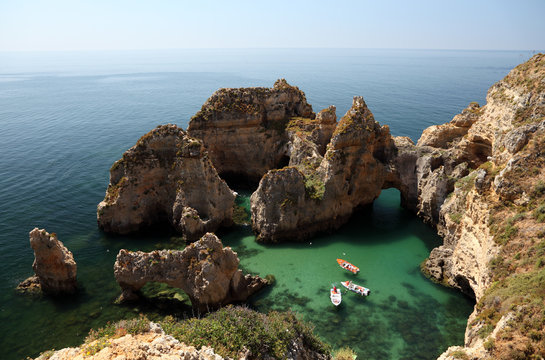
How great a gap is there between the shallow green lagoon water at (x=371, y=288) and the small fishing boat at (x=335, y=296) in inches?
17.7

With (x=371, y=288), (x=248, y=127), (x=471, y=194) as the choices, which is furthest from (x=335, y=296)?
(x=248, y=127)

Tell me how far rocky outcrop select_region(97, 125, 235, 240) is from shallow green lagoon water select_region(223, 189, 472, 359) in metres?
3.96

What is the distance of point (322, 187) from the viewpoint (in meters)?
34.2

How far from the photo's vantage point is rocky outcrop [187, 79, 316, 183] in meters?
43.0

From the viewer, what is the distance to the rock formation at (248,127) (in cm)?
4303

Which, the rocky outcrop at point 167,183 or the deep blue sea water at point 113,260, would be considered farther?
the rocky outcrop at point 167,183

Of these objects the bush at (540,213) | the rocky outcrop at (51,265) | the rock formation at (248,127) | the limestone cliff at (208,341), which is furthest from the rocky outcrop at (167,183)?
the bush at (540,213)

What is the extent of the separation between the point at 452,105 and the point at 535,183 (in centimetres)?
8908

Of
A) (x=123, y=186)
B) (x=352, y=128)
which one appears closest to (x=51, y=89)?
(x=123, y=186)

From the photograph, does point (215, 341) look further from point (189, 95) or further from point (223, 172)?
point (189, 95)

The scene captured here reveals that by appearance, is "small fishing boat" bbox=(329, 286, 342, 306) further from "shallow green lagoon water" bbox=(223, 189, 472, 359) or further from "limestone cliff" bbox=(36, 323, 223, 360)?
"limestone cliff" bbox=(36, 323, 223, 360)

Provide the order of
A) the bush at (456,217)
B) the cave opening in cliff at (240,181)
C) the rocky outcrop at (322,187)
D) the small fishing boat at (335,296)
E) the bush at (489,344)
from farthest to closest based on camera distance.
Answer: the cave opening in cliff at (240,181) < the rocky outcrop at (322,187) < the bush at (456,217) < the small fishing boat at (335,296) < the bush at (489,344)

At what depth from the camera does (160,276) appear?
78.5 feet

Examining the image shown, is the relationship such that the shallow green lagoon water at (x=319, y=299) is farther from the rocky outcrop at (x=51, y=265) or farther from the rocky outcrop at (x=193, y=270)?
the rocky outcrop at (x=193, y=270)
